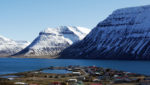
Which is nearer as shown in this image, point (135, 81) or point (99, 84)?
point (99, 84)

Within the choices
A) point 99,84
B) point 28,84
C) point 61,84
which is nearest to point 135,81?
point 99,84

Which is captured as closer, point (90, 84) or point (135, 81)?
point (90, 84)

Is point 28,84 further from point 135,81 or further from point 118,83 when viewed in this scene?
point 135,81

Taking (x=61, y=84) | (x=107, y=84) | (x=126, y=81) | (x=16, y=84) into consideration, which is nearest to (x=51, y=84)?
(x=61, y=84)

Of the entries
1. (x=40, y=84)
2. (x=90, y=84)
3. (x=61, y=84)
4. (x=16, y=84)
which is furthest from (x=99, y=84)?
(x=16, y=84)

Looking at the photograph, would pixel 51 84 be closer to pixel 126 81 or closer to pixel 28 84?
pixel 28 84

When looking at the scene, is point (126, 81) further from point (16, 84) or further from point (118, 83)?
point (16, 84)

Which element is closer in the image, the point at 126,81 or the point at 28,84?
the point at 28,84
